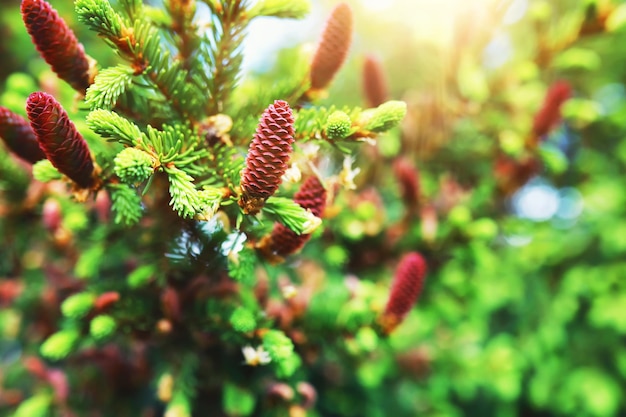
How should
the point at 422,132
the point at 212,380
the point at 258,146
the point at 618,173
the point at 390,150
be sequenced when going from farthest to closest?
the point at 618,173, the point at 422,132, the point at 390,150, the point at 212,380, the point at 258,146

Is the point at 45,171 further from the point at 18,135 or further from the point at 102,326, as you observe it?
the point at 102,326

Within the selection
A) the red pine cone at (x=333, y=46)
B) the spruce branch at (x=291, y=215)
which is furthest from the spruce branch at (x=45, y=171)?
the red pine cone at (x=333, y=46)

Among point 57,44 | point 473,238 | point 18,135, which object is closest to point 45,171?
point 18,135

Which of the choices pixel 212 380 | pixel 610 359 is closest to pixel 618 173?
pixel 610 359

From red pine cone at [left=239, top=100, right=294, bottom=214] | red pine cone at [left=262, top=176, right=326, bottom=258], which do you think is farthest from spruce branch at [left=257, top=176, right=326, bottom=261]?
red pine cone at [left=239, top=100, right=294, bottom=214]

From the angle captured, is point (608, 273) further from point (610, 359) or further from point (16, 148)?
point (16, 148)

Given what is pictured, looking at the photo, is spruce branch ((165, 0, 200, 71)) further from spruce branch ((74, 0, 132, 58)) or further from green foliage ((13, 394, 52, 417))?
green foliage ((13, 394, 52, 417))

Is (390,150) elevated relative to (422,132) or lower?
lower
